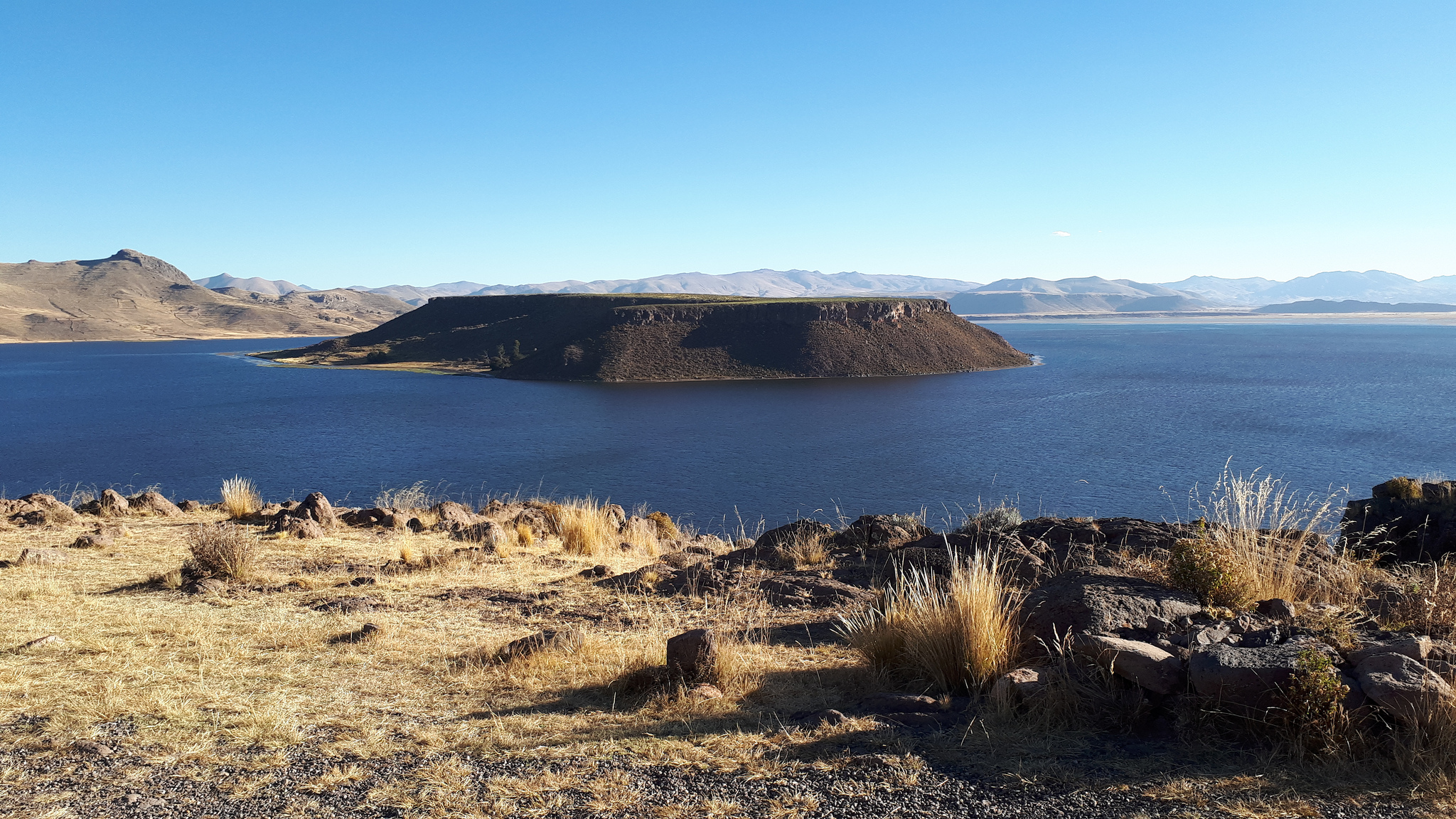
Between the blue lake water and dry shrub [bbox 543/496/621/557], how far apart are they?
10.1 metres

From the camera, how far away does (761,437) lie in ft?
147

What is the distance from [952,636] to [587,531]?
8.31 m

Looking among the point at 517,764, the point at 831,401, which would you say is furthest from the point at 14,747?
the point at 831,401

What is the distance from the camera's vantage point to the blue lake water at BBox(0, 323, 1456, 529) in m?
31.3

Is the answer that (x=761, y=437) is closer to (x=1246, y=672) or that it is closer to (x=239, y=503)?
(x=239, y=503)

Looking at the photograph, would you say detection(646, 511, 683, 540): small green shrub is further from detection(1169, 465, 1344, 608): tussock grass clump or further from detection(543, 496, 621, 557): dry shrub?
detection(1169, 465, 1344, 608): tussock grass clump

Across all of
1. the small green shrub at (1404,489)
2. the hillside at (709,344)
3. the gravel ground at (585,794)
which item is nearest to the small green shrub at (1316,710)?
the gravel ground at (585,794)

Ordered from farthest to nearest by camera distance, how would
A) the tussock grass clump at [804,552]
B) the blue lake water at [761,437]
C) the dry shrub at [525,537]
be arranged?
1. the blue lake water at [761,437]
2. the dry shrub at [525,537]
3. the tussock grass clump at [804,552]

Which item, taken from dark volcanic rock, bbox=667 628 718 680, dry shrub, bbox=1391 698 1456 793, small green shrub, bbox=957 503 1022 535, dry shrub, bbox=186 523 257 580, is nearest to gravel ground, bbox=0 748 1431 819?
dry shrub, bbox=1391 698 1456 793

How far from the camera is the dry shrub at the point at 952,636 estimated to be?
5.41m

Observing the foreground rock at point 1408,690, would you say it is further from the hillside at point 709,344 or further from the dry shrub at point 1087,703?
the hillside at point 709,344

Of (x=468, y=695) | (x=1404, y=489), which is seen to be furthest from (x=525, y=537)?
(x=1404, y=489)

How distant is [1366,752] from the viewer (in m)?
4.14

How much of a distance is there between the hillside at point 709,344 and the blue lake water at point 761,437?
586 centimetres
